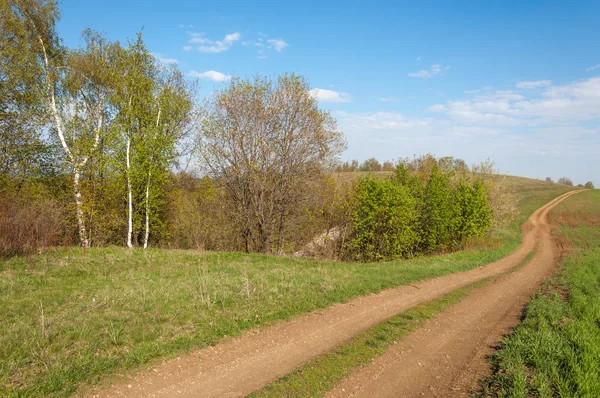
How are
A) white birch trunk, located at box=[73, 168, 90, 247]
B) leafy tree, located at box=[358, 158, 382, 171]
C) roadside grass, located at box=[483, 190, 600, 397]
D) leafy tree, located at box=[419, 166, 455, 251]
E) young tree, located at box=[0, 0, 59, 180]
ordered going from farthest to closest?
leafy tree, located at box=[358, 158, 382, 171] → leafy tree, located at box=[419, 166, 455, 251] → white birch trunk, located at box=[73, 168, 90, 247] → young tree, located at box=[0, 0, 59, 180] → roadside grass, located at box=[483, 190, 600, 397]

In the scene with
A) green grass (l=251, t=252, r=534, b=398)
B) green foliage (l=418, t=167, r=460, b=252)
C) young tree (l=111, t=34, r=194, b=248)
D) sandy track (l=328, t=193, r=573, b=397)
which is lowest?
sandy track (l=328, t=193, r=573, b=397)

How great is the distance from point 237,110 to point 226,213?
685 centimetres

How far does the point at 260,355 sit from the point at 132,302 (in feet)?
12.6

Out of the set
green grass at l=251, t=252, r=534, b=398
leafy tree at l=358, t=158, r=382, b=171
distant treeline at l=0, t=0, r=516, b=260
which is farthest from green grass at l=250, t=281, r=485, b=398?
leafy tree at l=358, t=158, r=382, b=171

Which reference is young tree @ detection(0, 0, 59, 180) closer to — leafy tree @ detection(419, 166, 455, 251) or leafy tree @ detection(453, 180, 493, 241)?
leafy tree @ detection(419, 166, 455, 251)

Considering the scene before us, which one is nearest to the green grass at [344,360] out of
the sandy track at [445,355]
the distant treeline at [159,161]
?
the sandy track at [445,355]

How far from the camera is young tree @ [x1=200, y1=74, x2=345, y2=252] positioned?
67.5 ft

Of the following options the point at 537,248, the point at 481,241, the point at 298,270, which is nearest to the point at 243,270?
the point at 298,270

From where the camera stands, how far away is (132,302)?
8430mm

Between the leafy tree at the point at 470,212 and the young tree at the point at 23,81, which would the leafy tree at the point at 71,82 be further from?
the leafy tree at the point at 470,212

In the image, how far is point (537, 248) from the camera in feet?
90.7

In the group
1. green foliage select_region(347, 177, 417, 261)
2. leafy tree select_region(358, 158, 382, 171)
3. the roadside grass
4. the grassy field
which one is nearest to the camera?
the roadside grass

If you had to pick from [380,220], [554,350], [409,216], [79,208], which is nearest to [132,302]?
[554,350]

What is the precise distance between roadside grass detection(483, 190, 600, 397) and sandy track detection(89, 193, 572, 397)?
169 centimetres
